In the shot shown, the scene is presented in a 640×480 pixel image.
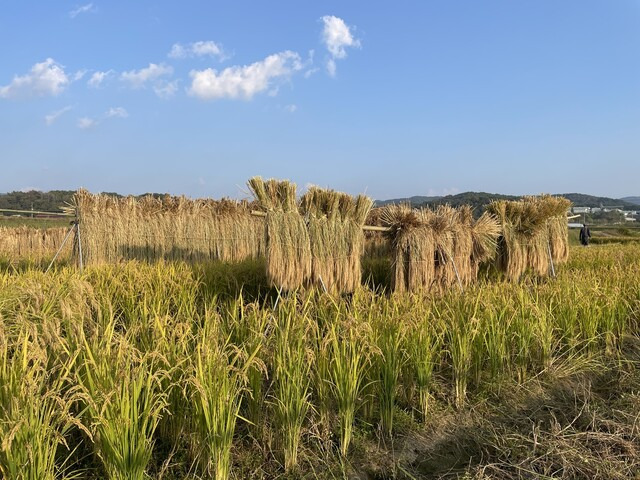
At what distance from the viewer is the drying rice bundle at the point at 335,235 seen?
16.9 ft

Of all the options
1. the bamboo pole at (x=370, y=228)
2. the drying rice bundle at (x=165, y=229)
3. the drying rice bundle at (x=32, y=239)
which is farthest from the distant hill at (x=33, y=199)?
the bamboo pole at (x=370, y=228)

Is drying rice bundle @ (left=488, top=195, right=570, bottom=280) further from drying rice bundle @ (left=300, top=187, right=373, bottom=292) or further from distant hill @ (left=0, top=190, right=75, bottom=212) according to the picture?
distant hill @ (left=0, top=190, right=75, bottom=212)

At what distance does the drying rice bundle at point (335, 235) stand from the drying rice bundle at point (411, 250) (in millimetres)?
644

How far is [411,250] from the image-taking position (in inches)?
227

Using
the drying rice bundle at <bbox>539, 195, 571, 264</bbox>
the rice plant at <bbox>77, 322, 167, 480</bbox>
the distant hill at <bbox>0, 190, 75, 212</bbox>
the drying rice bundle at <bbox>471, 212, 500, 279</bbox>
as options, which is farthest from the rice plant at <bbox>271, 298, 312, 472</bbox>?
the distant hill at <bbox>0, 190, 75, 212</bbox>

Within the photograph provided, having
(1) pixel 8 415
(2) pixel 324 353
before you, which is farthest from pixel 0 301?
(2) pixel 324 353

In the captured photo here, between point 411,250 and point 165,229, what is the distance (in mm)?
6985

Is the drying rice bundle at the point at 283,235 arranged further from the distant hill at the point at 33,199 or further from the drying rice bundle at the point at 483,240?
the distant hill at the point at 33,199

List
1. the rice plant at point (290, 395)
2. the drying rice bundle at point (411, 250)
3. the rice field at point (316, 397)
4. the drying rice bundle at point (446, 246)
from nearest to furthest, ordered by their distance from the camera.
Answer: the rice field at point (316, 397) → the rice plant at point (290, 395) → the drying rice bundle at point (411, 250) → the drying rice bundle at point (446, 246)

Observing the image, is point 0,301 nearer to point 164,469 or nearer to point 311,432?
point 164,469

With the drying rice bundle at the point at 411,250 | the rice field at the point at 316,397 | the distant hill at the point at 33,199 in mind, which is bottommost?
the rice field at the point at 316,397

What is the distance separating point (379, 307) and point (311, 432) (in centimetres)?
148

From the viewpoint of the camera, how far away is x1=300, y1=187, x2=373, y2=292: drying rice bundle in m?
5.14

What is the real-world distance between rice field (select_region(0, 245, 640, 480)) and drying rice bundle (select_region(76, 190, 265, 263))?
224 inches
